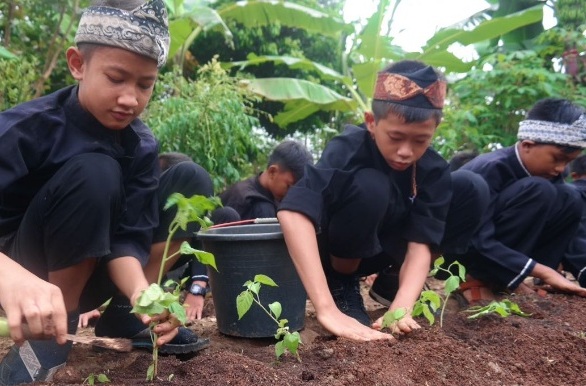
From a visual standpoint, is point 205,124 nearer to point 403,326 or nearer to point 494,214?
point 494,214

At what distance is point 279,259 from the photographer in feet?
7.80

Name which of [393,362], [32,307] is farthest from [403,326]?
[32,307]

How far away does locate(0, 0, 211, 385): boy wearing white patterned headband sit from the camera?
5.62 ft

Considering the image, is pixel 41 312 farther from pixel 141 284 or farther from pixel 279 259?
pixel 279 259

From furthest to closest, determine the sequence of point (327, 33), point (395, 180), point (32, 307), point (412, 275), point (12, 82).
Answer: point (327, 33), point (12, 82), point (395, 180), point (412, 275), point (32, 307)

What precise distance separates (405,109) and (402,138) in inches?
3.9

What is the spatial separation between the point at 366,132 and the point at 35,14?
4.00m

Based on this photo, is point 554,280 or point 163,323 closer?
point 163,323

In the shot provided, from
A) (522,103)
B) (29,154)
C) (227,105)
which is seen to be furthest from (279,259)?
(522,103)

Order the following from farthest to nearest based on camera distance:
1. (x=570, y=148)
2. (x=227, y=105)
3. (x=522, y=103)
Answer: (x=522, y=103), (x=227, y=105), (x=570, y=148)

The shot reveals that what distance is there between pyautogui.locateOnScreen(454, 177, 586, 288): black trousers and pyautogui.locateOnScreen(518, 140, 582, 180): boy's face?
0.33ft

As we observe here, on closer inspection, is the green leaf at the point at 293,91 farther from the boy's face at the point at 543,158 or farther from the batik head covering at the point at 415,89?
the batik head covering at the point at 415,89

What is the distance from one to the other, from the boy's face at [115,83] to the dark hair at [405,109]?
0.86 meters

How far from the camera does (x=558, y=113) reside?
3.26 meters
